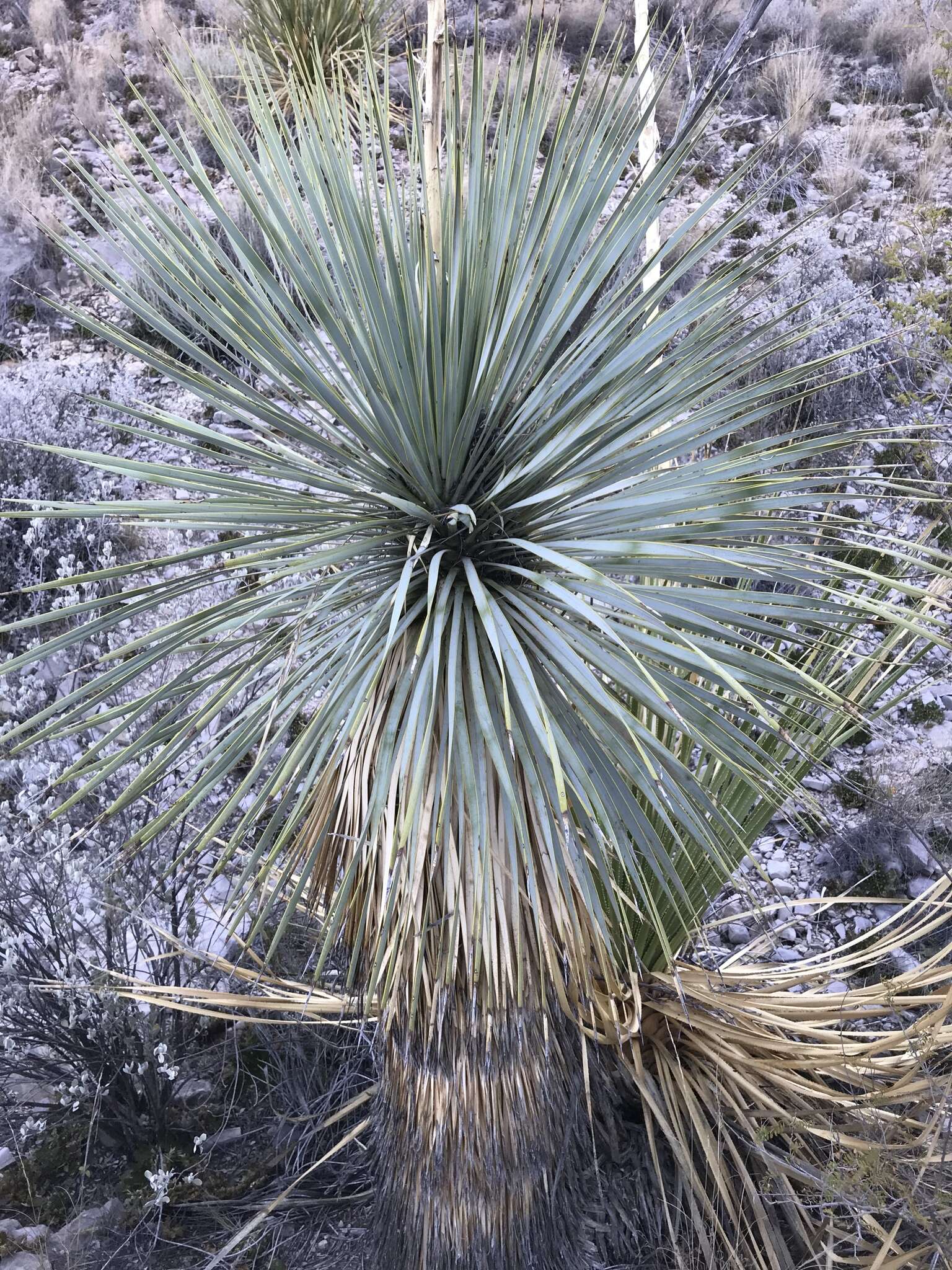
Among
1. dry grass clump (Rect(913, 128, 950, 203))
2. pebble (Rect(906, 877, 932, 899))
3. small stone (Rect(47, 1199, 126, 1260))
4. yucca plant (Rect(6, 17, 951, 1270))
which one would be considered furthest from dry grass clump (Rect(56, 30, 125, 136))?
pebble (Rect(906, 877, 932, 899))

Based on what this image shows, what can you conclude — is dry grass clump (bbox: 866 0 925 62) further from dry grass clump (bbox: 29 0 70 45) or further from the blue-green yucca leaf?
the blue-green yucca leaf

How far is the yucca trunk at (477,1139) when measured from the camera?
185 cm

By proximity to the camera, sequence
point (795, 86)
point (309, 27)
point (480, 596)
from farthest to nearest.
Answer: point (795, 86) < point (309, 27) < point (480, 596)

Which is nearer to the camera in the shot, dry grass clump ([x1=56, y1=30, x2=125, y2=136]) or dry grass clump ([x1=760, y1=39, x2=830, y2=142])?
dry grass clump ([x1=56, y1=30, x2=125, y2=136])

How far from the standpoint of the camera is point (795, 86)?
7.28m

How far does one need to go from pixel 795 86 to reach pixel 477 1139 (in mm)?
7869

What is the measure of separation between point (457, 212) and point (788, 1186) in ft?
7.10

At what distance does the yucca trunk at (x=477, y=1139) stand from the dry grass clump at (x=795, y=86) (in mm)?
7108

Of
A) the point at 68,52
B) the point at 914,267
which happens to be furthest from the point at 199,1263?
the point at 68,52

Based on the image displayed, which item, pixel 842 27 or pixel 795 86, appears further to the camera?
pixel 842 27

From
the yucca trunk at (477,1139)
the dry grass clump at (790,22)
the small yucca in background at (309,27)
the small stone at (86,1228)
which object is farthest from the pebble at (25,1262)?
the dry grass clump at (790,22)

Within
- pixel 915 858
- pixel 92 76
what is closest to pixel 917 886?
pixel 915 858

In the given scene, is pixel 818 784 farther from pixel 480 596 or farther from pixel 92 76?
pixel 92 76

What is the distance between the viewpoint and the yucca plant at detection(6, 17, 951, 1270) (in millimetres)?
1596
